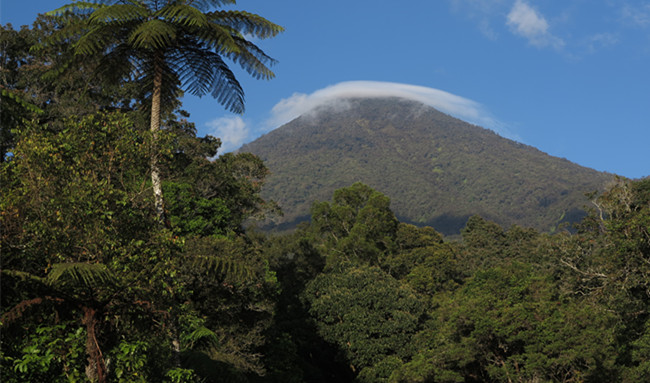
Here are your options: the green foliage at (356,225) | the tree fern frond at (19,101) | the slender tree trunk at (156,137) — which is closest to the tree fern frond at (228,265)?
the slender tree trunk at (156,137)

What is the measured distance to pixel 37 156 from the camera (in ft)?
28.7

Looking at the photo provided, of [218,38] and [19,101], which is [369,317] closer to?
[218,38]

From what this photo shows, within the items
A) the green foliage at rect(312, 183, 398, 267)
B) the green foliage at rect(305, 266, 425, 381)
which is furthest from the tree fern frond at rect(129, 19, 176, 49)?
the green foliage at rect(312, 183, 398, 267)

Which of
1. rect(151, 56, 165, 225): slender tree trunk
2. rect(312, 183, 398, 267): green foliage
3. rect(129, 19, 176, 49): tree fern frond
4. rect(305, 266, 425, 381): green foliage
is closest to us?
rect(151, 56, 165, 225): slender tree trunk

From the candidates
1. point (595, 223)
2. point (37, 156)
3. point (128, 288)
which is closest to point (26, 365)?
point (128, 288)

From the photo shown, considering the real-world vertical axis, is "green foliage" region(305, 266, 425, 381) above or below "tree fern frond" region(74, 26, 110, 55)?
below

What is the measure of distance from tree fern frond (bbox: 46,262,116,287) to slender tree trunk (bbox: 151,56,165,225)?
2184 mm

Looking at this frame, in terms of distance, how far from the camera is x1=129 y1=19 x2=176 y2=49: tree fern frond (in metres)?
10.1

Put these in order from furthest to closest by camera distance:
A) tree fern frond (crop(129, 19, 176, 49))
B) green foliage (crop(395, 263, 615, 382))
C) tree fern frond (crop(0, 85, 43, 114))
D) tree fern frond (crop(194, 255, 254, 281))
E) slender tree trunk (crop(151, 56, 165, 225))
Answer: green foliage (crop(395, 263, 615, 382)) → tree fern frond (crop(129, 19, 176, 49)) → slender tree trunk (crop(151, 56, 165, 225)) → tree fern frond (crop(194, 255, 254, 281)) → tree fern frond (crop(0, 85, 43, 114))

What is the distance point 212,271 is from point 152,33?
20.5 feet

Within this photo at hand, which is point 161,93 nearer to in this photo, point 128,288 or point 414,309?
point 128,288

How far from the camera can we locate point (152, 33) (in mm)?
10086

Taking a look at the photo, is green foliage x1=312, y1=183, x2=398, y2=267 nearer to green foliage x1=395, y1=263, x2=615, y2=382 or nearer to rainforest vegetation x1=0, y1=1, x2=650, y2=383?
rainforest vegetation x1=0, y1=1, x2=650, y2=383

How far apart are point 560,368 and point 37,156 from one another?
2348 cm
